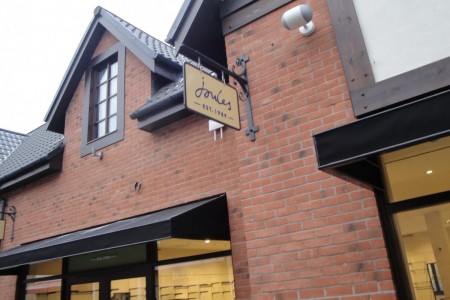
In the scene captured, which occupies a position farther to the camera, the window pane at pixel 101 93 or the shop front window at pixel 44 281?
the window pane at pixel 101 93

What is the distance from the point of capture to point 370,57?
403 cm

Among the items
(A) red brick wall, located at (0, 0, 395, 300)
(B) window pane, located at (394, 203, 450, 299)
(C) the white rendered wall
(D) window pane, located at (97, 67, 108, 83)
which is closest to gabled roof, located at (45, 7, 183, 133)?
(D) window pane, located at (97, 67, 108, 83)

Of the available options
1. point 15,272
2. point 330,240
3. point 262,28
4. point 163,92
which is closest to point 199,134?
point 163,92

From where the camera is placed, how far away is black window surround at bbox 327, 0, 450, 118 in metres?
3.61

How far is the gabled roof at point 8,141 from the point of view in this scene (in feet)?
38.0

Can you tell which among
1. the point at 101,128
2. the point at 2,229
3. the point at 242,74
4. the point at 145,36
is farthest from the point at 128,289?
the point at 145,36

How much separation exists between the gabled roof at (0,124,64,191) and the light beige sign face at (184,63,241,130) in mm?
4987

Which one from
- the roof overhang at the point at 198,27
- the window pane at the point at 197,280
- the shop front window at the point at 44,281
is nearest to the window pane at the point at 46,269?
the shop front window at the point at 44,281

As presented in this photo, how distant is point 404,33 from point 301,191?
179 centimetres

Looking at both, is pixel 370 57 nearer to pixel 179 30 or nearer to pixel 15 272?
pixel 179 30

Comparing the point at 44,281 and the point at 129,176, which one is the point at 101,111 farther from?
the point at 44,281

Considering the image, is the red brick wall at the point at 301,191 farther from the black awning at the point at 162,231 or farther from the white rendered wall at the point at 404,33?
the black awning at the point at 162,231

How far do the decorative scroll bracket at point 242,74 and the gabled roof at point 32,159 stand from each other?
4611mm

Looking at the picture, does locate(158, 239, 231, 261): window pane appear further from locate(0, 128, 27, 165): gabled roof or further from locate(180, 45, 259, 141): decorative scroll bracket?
locate(0, 128, 27, 165): gabled roof
